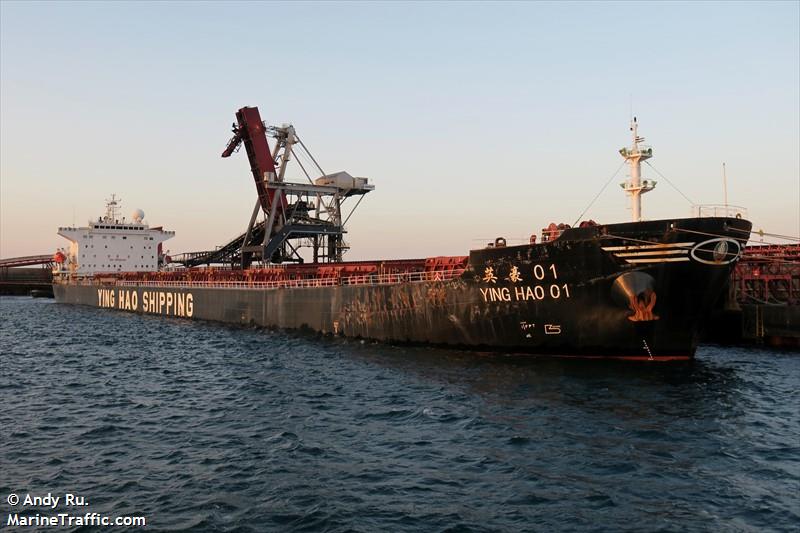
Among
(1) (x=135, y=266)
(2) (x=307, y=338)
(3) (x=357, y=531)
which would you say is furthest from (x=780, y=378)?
(1) (x=135, y=266)

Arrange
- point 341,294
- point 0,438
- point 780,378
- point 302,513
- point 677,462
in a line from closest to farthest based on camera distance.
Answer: point 302,513 → point 677,462 → point 0,438 → point 780,378 → point 341,294

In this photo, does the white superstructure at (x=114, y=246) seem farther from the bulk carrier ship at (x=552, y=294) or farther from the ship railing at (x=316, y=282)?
the bulk carrier ship at (x=552, y=294)

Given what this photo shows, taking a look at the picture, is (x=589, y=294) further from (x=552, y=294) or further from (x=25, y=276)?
(x=25, y=276)

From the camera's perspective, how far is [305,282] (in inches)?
1332

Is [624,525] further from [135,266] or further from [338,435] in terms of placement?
[135,266]

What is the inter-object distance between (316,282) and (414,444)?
71.5 ft

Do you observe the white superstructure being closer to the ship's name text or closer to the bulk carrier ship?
the ship's name text

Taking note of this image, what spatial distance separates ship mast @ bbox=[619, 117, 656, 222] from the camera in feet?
70.0

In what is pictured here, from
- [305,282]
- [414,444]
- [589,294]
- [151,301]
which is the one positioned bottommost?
[414,444]

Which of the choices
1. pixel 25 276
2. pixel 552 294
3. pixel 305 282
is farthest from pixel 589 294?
pixel 25 276

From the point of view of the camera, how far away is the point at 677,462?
431 inches

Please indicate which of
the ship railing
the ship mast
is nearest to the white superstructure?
the ship railing

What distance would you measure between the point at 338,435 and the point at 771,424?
10.8 metres

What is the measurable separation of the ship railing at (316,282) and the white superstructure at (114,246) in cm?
1275
